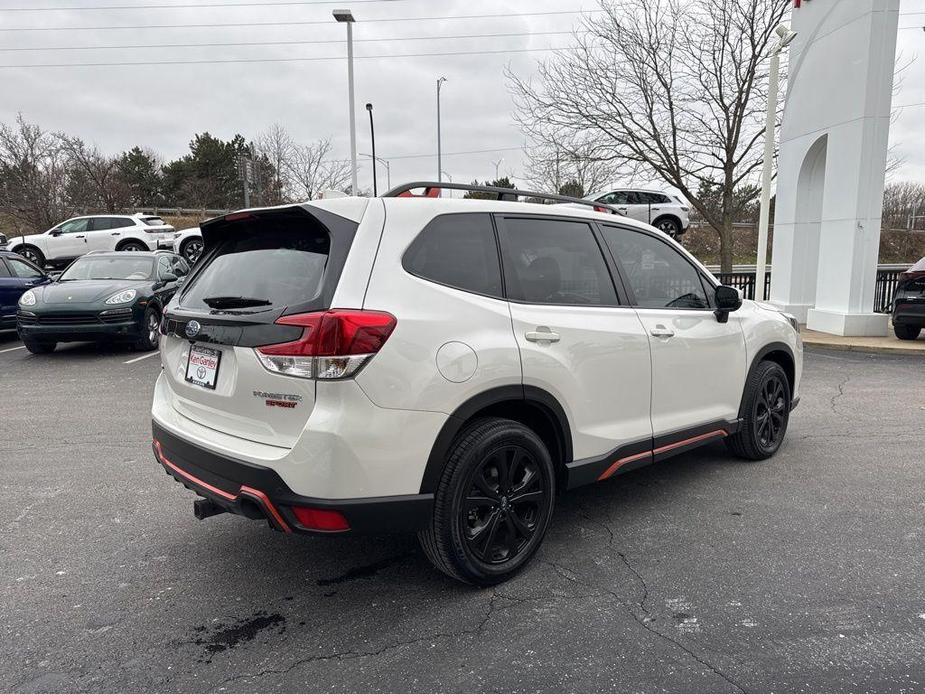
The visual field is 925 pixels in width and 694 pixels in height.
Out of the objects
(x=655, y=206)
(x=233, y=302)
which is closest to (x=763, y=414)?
(x=233, y=302)

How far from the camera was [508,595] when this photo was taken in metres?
2.99

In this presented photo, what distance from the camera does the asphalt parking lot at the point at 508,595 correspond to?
2.44 metres

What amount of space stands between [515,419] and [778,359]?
2.84 meters

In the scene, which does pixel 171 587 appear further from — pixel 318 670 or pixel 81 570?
pixel 318 670

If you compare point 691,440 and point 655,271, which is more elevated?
point 655,271

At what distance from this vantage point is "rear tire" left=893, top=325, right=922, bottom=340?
10859mm

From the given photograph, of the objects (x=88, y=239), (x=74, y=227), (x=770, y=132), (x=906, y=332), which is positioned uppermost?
(x=770, y=132)

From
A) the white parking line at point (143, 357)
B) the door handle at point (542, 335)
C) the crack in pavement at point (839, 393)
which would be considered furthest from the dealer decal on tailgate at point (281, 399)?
the white parking line at point (143, 357)

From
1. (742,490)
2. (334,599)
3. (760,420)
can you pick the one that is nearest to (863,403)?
(760,420)

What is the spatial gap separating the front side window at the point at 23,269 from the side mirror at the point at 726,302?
1207 centimetres

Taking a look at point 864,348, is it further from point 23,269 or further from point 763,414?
point 23,269

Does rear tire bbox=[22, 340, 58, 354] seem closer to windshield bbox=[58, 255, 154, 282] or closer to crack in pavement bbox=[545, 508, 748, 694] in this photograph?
windshield bbox=[58, 255, 154, 282]

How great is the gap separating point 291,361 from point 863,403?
6563mm

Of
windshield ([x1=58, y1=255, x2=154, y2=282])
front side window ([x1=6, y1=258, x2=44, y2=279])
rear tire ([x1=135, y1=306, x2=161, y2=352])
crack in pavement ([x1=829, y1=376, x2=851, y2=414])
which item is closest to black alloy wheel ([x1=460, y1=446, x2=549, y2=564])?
crack in pavement ([x1=829, y1=376, x2=851, y2=414])
